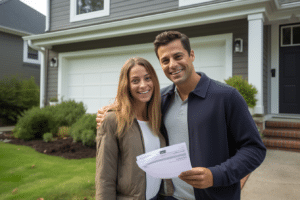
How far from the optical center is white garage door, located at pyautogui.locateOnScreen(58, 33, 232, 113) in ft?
20.6

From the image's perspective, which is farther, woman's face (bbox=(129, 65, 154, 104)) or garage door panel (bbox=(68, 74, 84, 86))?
garage door panel (bbox=(68, 74, 84, 86))

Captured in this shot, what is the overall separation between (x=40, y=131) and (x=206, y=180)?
6467 mm

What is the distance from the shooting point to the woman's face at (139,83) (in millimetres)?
1526

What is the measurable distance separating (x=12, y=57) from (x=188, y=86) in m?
14.6

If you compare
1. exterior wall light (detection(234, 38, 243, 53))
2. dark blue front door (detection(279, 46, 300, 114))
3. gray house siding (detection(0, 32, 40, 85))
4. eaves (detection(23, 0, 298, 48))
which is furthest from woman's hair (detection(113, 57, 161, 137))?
gray house siding (detection(0, 32, 40, 85))

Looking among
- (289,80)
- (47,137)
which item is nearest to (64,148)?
(47,137)

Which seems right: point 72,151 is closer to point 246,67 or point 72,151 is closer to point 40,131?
point 40,131

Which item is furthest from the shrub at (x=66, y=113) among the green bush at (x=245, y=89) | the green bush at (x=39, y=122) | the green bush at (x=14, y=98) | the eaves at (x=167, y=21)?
the green bush at (x=245, y=89)

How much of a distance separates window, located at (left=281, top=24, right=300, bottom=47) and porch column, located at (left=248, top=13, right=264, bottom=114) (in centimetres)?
172

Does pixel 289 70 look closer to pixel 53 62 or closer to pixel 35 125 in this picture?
pixel 35 125

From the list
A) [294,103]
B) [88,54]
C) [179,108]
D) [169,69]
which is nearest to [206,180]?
[179,108]

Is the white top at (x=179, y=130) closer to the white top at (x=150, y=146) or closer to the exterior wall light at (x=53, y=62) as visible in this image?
the white top at (x=150, y=146)

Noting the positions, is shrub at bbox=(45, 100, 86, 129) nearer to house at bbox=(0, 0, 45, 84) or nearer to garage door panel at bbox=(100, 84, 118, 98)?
garage door panel at bbox=(100, 84, 118, 98)

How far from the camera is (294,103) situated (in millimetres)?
6199
